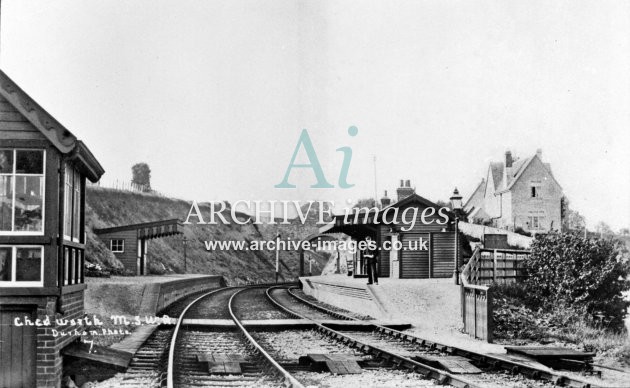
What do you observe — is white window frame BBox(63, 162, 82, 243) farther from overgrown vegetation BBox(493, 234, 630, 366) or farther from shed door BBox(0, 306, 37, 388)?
overgrown vegetation BBox(493, 234, 630, 366)

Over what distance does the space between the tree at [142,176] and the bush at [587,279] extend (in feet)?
194

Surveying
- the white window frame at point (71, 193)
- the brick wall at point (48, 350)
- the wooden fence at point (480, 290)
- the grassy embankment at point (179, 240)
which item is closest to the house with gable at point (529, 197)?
the grassy embankment at point (179, 240)

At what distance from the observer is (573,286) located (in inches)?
819

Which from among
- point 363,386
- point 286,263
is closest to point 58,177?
point 363,386

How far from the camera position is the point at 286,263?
246 feet

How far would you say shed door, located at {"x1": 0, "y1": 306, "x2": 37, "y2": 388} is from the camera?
995cm

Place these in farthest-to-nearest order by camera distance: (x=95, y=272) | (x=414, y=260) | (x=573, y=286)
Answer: (x=95, y=272) → (x=414, y=260) → (x=573, y=286)

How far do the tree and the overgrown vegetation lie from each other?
58.4 metres

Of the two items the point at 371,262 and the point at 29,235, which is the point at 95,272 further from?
the point at 29,235

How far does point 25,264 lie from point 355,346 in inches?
266

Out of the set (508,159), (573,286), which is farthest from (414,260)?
(508,159)

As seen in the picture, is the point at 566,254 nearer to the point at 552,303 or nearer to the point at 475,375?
the point at 552,303

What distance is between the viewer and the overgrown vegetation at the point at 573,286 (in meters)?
19.9

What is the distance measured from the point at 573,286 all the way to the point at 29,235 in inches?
620
